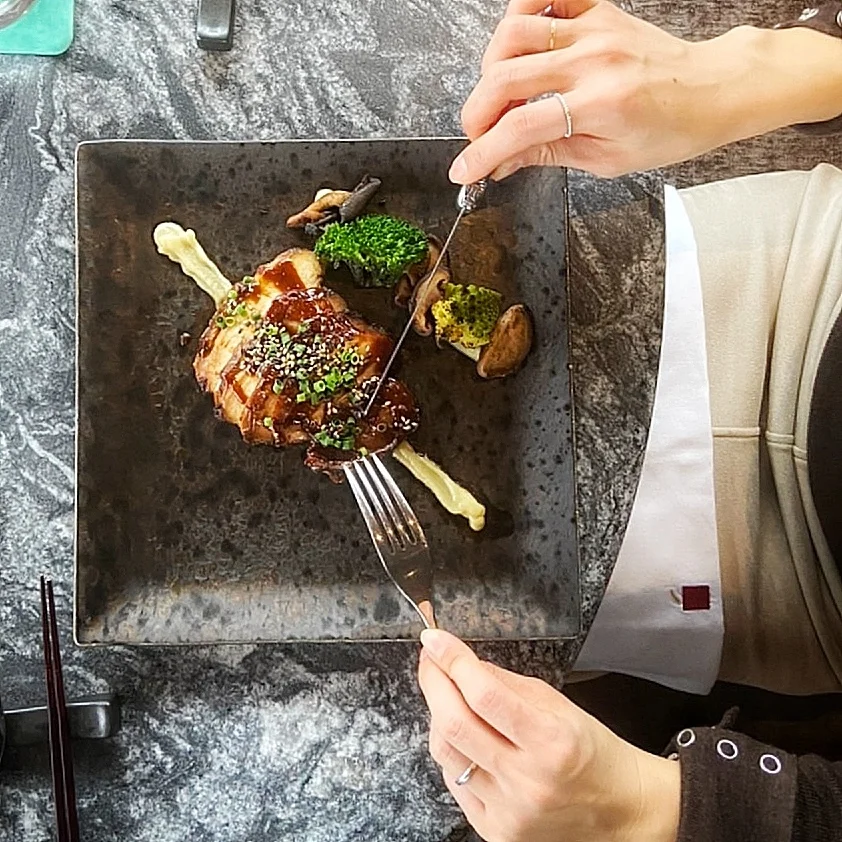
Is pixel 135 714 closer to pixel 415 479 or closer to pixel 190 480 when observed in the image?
pixel 190 480

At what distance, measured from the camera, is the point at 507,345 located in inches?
48.2

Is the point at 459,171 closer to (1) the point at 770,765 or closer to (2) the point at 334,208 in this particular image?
(2) the point at 334,208

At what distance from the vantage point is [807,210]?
4.13ft

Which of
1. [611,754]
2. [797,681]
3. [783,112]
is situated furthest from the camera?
[797,681]

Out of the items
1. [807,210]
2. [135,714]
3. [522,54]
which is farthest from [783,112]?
[135,714]

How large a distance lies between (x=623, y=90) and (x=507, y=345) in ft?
0.99

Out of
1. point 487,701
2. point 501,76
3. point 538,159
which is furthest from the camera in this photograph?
point 538,159

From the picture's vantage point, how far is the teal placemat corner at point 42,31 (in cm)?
131

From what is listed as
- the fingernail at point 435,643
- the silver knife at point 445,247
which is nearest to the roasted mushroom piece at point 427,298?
the silver knife at point 445,247

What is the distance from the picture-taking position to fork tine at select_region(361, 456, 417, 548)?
120cm

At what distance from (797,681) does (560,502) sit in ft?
1.26

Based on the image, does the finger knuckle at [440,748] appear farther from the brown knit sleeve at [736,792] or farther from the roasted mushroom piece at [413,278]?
the roasted mushroom piece at [413,278]

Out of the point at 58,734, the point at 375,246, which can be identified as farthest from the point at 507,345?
the point at 58,734

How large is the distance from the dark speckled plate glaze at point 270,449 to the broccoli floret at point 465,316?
0.04 metres
